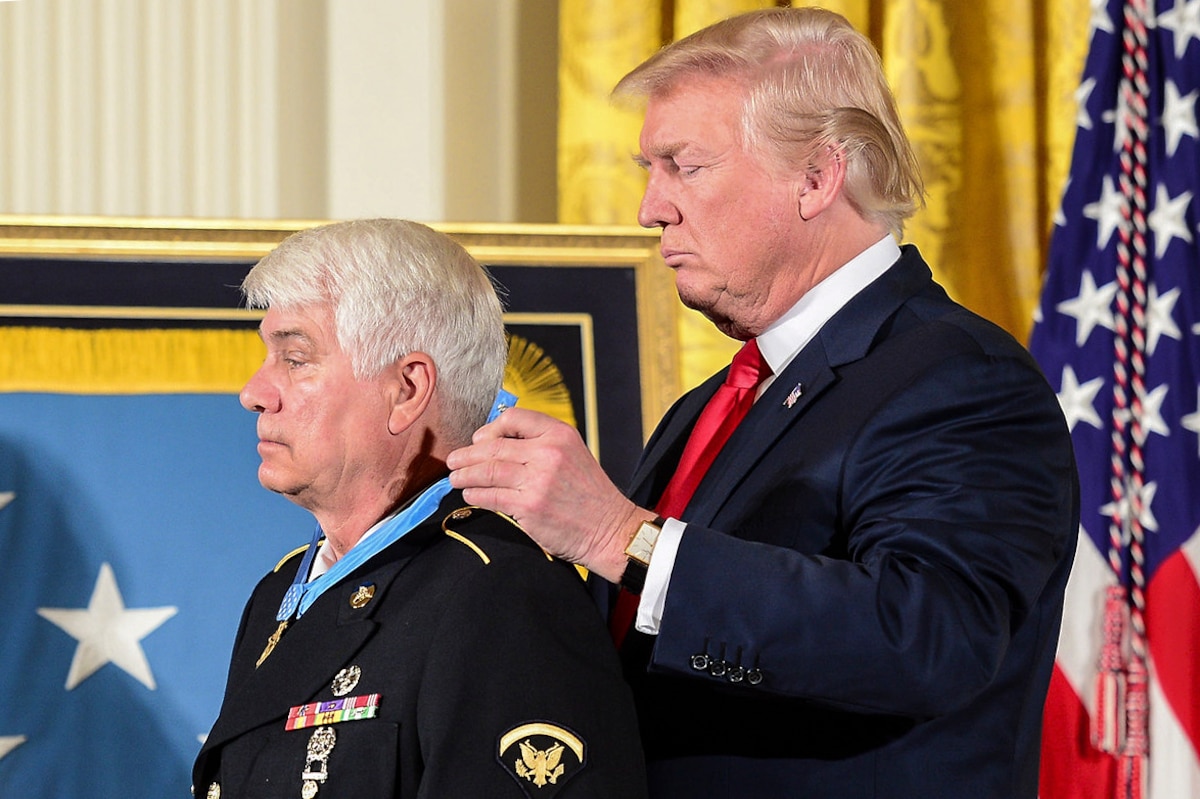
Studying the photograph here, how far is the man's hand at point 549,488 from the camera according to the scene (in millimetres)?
1364

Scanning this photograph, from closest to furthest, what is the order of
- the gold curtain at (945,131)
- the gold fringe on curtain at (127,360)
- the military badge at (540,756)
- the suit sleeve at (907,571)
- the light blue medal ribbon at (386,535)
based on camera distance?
1. the suit sleeve at (907,571)
2. the military badge at (540,756)
3. the light blue medal ribbon at (386,535)
4. the gold fringe on curtain at (127,360)
5. the gold curtain at (945,131)

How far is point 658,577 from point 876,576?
0.20 m

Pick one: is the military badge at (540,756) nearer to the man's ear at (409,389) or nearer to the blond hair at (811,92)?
the man's ear at (409,389)

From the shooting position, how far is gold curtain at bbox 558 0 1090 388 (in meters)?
3.26

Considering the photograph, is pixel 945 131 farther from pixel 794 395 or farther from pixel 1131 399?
pixel 794 395

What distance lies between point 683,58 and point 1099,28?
1.47 meters

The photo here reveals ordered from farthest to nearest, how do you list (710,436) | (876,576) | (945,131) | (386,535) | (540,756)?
(945,131) → (710,436) → (386,535) → (540,756) → (876,576)

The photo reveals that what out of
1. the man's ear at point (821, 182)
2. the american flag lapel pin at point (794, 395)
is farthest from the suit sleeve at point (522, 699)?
the man's ear at point (821, 182)

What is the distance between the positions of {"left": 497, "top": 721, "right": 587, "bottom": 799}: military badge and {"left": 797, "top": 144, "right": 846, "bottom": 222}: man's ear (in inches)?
26.6

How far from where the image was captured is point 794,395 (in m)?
1.70

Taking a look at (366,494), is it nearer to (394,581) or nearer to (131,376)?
(394,581)

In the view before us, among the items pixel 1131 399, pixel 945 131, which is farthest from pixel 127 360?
pixel 1131 399

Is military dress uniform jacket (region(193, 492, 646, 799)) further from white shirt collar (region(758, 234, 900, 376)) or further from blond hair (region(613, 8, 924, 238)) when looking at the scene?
blond hair (region(613, 8, 924, 238))

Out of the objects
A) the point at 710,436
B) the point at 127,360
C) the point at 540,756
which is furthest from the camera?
the point at 127,360
